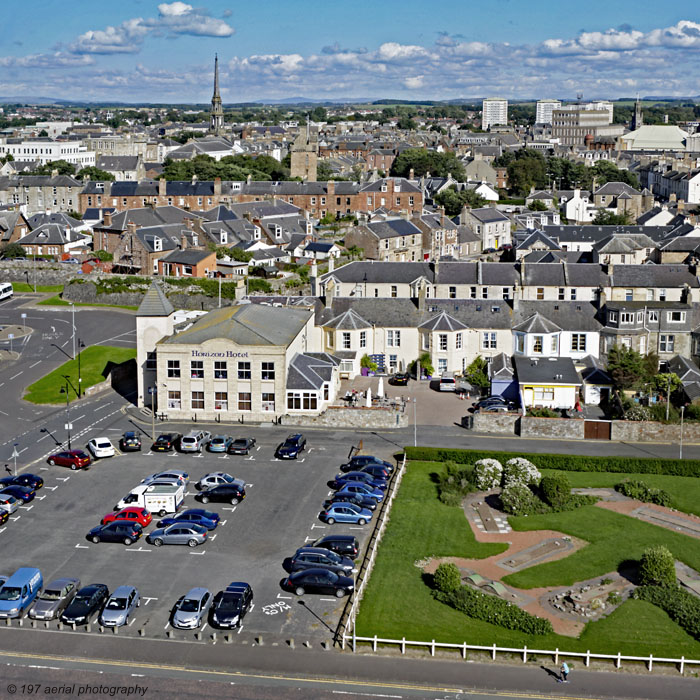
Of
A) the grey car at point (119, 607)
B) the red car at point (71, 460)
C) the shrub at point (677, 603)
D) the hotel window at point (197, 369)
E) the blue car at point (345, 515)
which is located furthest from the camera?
the hotel window at point (197, 369)

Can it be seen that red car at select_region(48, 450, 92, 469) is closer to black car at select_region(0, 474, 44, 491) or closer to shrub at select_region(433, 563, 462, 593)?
black car at select_region(0, 474, 44, 491)

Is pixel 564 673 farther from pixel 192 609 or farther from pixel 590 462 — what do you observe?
pixel 590 462

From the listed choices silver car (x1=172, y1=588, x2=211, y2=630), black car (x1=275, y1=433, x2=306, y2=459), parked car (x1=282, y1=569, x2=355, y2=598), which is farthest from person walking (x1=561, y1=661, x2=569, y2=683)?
black car (x1=275, y1=433, x2=306, y2=459)

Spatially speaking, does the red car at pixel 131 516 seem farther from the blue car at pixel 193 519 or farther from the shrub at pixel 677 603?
the shrub at pixel 677 603

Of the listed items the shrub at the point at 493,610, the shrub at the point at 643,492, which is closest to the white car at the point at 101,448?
the shrub at the point at 493,610

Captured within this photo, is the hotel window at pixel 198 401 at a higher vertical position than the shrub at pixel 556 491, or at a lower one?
higher

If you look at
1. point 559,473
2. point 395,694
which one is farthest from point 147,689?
point 559,473
